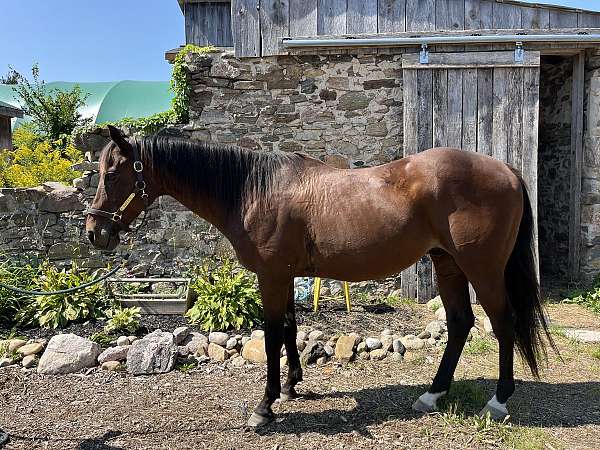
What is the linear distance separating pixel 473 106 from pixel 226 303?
410cm

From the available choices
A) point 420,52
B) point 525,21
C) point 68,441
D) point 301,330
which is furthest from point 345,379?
point 525,21

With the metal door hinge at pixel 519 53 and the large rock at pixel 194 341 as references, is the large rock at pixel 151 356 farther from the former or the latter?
the metal door hinge at pixel 519 53

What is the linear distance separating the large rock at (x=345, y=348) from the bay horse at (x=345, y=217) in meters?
1.00

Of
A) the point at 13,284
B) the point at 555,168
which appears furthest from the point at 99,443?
the point at 555,168

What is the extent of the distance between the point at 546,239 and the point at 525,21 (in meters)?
3.51

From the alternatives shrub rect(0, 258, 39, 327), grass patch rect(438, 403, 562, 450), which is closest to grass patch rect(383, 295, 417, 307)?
grass patch rect(438, 403, 562, 450)

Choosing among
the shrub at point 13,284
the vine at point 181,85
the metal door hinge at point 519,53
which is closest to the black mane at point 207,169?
the shrub at point 13,284

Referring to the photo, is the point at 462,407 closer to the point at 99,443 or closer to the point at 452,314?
the point at 452,314

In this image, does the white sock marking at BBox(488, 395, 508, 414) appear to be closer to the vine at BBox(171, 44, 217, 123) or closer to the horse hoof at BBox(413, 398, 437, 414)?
the horse hoof at BBox(413, 398, 437, 414)

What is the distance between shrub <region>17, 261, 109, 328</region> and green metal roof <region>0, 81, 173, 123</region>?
1555 centimetres

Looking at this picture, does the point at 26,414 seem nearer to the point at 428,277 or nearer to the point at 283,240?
the point at 283,240

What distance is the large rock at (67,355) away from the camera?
4.34 metres

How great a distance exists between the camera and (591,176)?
673 centimetres

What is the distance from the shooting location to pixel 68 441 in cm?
313
